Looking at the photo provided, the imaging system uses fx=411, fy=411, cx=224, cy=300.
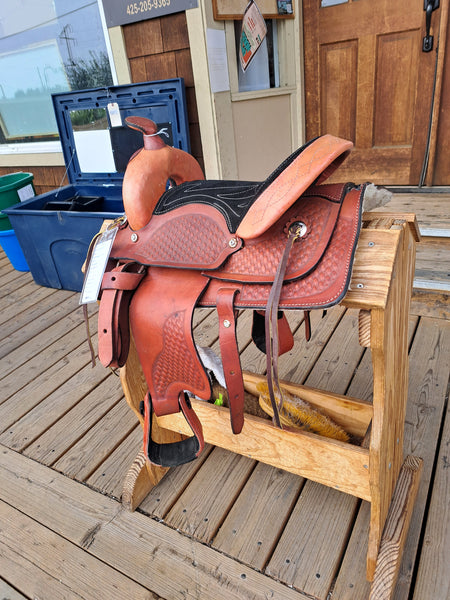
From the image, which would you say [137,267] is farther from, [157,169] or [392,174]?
[392,174]

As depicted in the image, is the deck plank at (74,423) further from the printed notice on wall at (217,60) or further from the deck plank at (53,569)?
the printed notice on wall at (217,60)

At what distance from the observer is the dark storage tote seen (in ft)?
8.27

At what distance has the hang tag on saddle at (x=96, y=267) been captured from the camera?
99 centimetres

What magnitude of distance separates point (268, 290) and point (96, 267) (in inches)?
17.9

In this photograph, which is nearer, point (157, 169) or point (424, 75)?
point (157, 169)

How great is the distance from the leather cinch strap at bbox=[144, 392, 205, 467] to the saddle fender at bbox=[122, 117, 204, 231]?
478 mm

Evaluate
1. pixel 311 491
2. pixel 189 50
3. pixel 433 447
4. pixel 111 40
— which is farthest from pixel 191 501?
pixel 111 40

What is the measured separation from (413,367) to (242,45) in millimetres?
2164

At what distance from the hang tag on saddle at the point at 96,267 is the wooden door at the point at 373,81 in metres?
2.36

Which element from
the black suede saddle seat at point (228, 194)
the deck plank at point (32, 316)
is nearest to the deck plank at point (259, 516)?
the black suede saddle seat at point (228, 194)

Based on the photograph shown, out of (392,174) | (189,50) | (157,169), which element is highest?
(189,50)

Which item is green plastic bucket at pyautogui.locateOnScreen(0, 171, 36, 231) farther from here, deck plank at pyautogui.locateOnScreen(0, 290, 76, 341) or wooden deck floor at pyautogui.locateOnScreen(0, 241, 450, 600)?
wooden deck floor at pyautogui.locateOnScreen(0, 241, 450, 600)

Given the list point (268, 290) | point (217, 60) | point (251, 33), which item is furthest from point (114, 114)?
point (268, 290)

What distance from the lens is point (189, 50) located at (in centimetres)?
241
